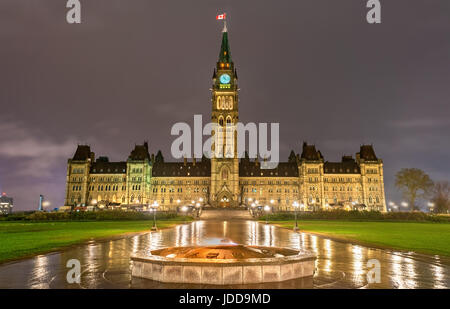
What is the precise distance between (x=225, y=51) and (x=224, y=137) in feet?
114

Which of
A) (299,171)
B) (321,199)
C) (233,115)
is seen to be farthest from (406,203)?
(233,115)

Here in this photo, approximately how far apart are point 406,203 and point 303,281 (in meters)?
98.5

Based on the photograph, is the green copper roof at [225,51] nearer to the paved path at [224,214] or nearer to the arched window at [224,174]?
the arched window at [224,174]

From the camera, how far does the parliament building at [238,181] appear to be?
368 ft

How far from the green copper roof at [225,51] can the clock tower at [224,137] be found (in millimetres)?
385

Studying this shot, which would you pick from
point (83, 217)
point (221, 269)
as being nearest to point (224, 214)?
point (83, 217)

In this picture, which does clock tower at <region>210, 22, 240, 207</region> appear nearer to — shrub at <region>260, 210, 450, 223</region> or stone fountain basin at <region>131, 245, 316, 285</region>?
shrub at <region>260, 210, 450, 223</region>

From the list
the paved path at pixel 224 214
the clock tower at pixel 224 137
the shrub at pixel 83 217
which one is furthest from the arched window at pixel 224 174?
the shrub at pixel 83 217

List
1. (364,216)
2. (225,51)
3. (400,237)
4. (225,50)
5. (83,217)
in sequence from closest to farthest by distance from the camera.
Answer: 1. (400,237)
2. (83,217)
3. (364,216)
4. (225,51)
5. (225,50)

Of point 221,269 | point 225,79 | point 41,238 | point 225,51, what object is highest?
point 225,51

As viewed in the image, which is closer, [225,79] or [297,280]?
[297,280]

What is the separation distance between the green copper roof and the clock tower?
385 millimetres

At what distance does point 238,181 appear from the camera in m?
110

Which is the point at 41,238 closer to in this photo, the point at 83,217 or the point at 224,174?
the point at 83,217
